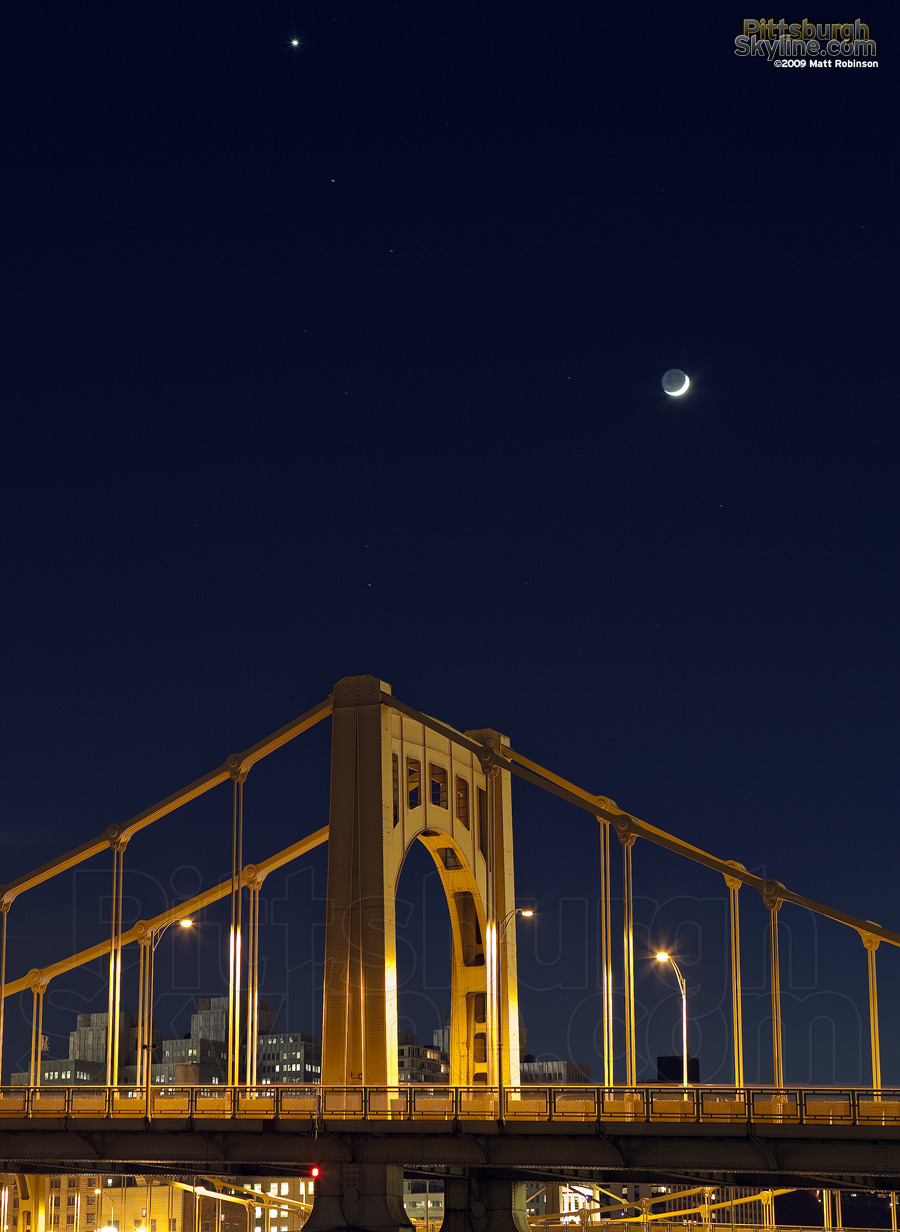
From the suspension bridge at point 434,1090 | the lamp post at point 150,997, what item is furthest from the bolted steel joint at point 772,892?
the lamp post at point 150,997

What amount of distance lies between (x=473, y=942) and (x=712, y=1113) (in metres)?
20.3

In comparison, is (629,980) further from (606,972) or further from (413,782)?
(413,782)

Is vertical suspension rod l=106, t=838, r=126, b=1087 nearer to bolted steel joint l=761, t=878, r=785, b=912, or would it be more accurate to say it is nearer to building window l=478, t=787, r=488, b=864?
building window l=478, t=787, r=488, b=864

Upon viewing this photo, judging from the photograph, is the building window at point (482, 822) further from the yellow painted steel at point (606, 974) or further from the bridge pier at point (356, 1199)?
the bridge pier at point (356, 1199)

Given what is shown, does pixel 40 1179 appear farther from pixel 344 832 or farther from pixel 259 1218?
pixel 259 1218

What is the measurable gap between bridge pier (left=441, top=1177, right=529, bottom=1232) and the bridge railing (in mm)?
2982

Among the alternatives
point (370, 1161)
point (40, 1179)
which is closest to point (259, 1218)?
point (40, 1179)

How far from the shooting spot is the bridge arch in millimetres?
53188

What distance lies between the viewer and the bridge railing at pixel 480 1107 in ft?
144

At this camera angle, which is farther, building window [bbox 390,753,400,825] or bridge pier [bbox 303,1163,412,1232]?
building window [bbox 390,753,400,825]

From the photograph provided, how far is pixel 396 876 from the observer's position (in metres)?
55.9

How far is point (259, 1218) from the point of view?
176 m

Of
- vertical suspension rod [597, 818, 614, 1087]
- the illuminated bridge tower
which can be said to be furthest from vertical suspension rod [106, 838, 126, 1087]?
vertical suspension rod [597, 818, 614, 1087]

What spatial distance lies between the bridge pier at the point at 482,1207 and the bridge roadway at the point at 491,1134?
490 millimetres
